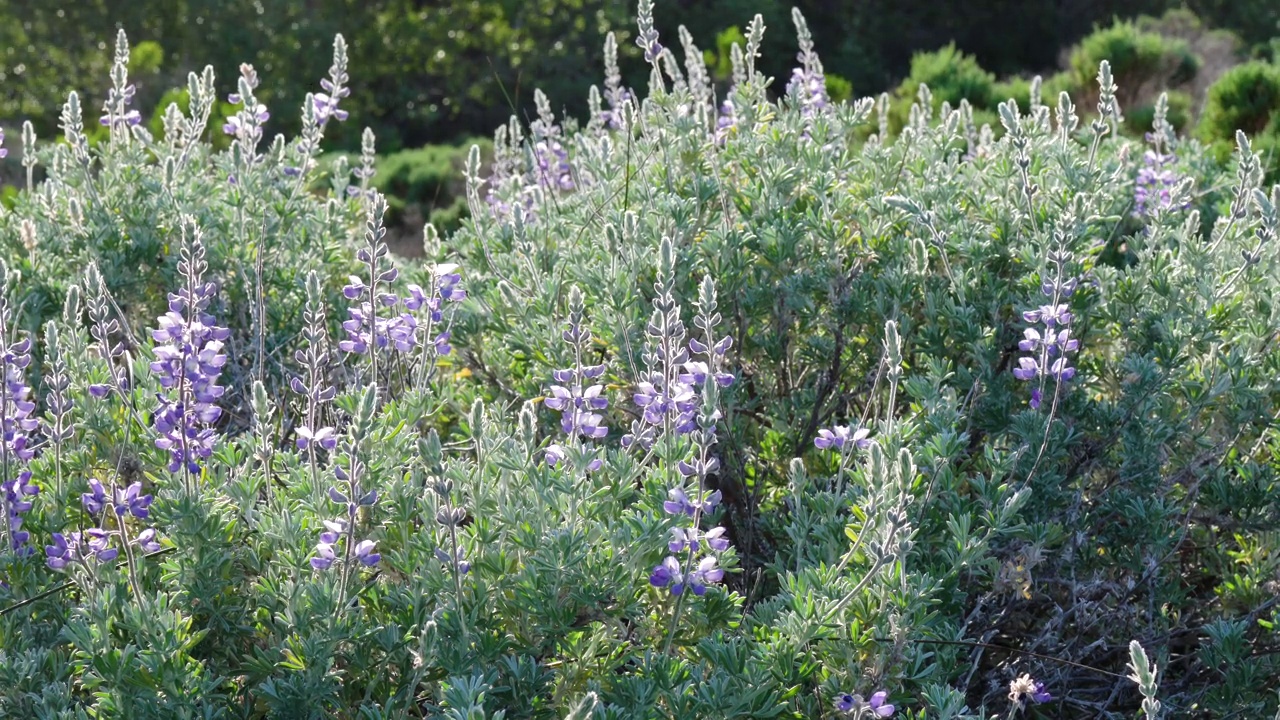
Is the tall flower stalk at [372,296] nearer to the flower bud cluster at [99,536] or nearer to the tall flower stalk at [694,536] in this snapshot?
the flower bud cluster at [99,536]

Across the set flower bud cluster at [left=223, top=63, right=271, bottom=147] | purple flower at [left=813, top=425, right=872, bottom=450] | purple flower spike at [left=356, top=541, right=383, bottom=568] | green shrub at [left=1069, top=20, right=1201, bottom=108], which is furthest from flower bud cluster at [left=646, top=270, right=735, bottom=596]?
green shrub at [left=1069, top=20, right=1201, bottom=108]

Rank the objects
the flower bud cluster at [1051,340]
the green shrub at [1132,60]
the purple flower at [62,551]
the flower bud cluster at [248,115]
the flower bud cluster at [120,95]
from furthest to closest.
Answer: the green shrub at [1132,60] < the flower bud cluster at [120,95] < the flower bud cluster at [248,115] < the flower bud cluster at [1051,340] < the purple flower at [62,551]

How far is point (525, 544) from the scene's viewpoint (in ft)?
7.43

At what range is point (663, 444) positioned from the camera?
2391 millimetres

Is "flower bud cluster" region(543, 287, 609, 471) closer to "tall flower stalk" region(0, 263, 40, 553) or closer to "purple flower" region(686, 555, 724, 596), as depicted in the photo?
"purple flower" region(686, 555, 724, 596)

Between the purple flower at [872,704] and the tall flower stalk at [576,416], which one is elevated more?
the tall flower stalk at [576,416]

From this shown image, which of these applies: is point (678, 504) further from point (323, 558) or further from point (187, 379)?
point (187, 379)

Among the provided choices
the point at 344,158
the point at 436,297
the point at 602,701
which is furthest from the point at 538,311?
the point at 344,158

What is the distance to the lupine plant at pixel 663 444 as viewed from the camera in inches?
87.8

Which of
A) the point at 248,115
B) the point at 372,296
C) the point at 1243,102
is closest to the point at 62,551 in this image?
the point at 372,296

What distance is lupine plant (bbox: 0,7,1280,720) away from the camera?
2230 mm

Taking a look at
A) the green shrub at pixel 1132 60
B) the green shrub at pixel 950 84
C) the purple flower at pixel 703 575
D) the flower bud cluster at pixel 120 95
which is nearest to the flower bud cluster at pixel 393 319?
the purple flower at pixel 703 575

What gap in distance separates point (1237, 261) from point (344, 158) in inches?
113

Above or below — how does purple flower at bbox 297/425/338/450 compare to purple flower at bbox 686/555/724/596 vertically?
above
